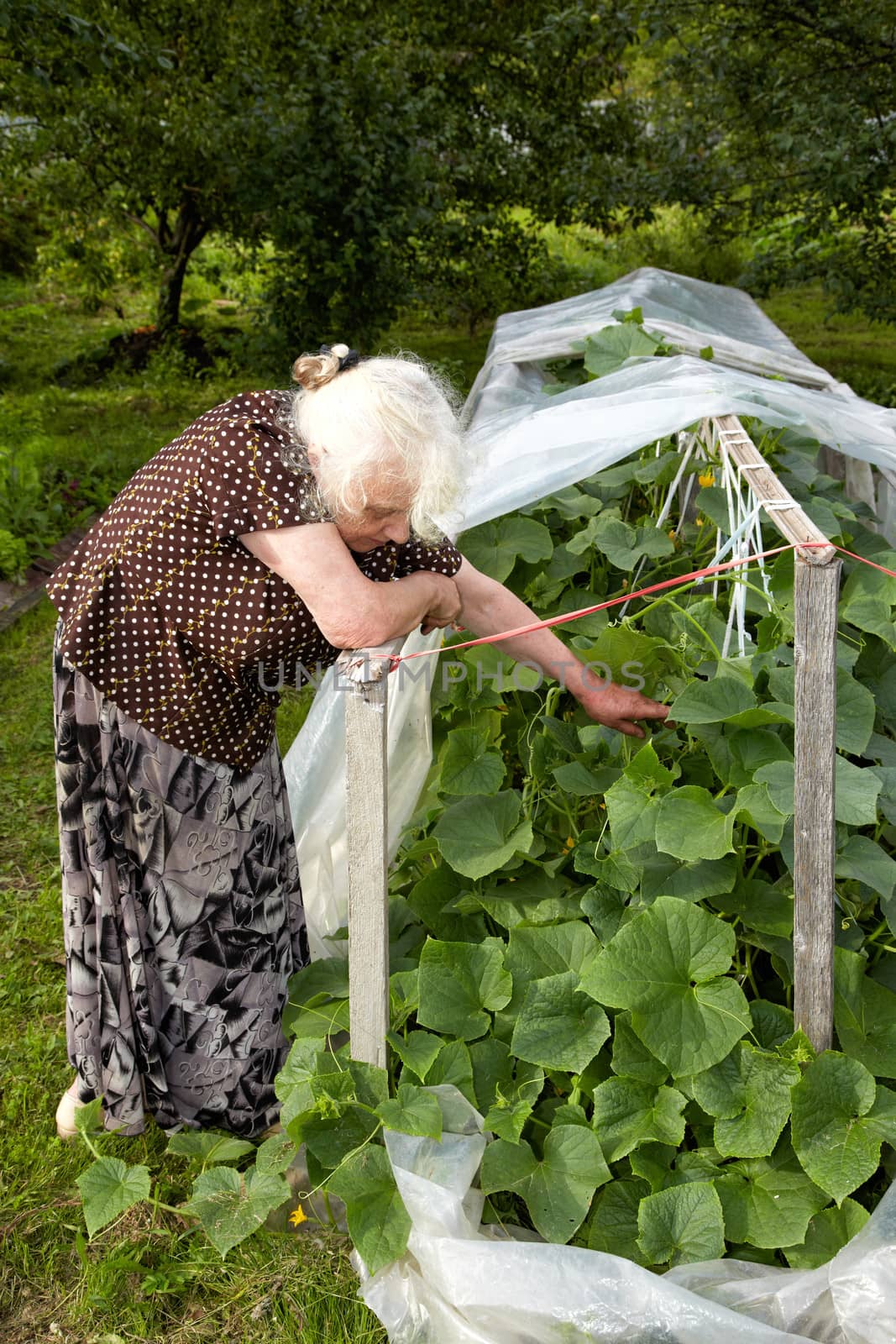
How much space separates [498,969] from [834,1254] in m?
0.61

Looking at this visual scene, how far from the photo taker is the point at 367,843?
1646 mm

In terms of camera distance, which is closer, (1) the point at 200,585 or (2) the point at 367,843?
(2) the point at 367,843

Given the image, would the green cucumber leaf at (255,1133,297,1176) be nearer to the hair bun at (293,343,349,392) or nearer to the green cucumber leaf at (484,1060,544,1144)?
the green cucumber leaf at (484,1060,544,1144)

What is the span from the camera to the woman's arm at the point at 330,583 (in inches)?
66.4

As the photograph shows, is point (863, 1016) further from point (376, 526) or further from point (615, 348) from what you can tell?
point (615, 348)

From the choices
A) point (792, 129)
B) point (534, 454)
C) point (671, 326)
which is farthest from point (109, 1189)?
point (792, 129)

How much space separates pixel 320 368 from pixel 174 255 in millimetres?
7617

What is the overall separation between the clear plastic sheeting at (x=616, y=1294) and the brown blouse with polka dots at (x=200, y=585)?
0.79 meters

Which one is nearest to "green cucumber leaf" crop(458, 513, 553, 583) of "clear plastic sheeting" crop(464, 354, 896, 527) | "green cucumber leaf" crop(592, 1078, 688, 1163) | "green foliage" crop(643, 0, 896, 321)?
"clear plastic sheeting" crop(464, 354, 896, 527)

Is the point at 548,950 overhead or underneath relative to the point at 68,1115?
overhead

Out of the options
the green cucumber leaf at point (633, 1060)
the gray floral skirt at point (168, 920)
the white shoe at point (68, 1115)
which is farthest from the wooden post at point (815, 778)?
the white shoe at point (68, 1115)

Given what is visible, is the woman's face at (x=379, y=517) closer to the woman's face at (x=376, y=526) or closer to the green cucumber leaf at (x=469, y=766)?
the woman's face at (x=376, y=526)

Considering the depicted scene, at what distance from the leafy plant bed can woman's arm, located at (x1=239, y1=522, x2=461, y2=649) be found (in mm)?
442

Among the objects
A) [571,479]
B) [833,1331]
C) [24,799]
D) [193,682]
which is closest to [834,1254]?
[833,1331]
